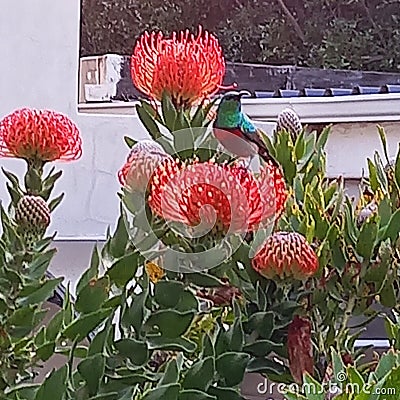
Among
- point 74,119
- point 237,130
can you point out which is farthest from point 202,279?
point 74,119

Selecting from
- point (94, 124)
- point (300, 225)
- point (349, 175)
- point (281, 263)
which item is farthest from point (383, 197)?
point (94, 124)

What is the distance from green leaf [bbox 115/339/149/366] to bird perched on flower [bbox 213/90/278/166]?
0.26 meters

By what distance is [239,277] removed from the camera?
0.81m

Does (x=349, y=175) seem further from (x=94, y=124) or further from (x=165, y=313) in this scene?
(x=165, y=313)

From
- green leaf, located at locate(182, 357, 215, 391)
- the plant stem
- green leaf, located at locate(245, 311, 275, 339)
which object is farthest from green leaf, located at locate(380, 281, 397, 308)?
green leaf, located at locate(182, 357, 215, 391)

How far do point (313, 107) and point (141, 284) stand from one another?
4.13ft

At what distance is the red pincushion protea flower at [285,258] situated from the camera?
0.72 metres

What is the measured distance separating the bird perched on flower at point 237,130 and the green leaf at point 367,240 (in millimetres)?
155

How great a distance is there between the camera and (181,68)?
722mm

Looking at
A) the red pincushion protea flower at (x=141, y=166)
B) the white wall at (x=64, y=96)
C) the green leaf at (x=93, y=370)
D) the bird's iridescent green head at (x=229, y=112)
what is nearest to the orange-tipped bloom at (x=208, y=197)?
the red pincushion protea flower at (x=141, y=166)

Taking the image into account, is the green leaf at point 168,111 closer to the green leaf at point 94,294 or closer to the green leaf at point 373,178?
the green leaf at point 94,294

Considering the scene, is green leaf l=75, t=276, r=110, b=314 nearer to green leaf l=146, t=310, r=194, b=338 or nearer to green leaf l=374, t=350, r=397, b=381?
green leaf l=146, t=310, r=194, b=338

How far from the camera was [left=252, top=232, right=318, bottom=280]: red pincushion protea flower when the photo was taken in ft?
2.37

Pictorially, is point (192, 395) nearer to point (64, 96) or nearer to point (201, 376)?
point (201, 376)
